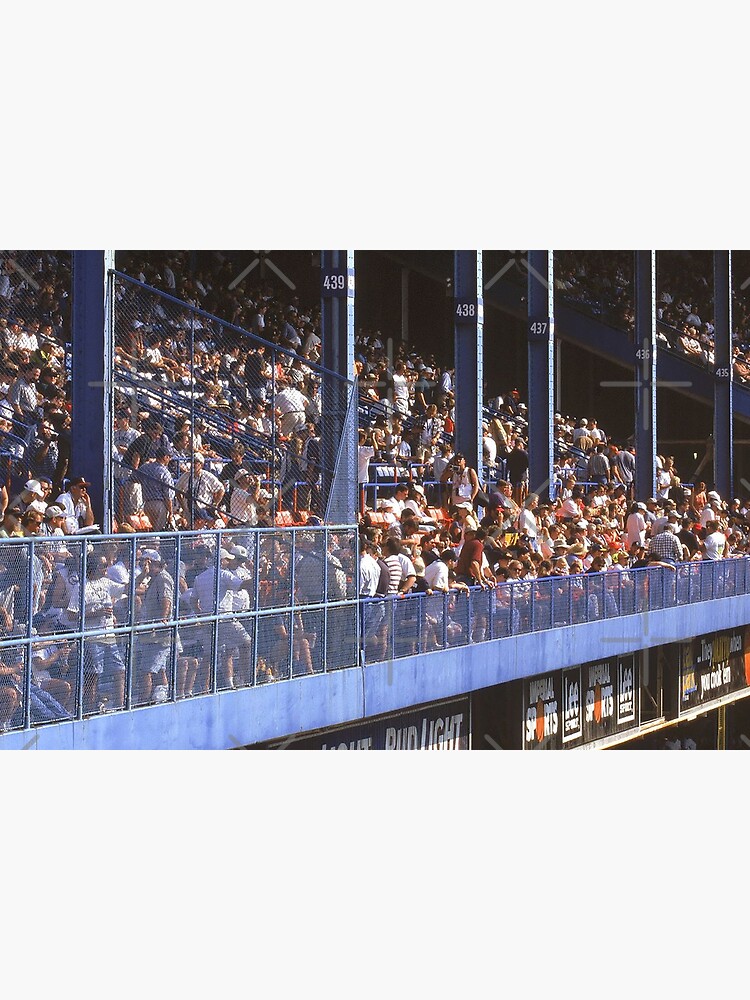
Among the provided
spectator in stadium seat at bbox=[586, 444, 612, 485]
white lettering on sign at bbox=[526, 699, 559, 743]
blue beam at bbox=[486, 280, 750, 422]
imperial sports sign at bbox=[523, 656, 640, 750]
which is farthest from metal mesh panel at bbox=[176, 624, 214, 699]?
blue beam at bbox=[486, 280, 750, 422]

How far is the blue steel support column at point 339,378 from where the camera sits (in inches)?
521

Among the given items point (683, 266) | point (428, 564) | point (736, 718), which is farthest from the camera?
point (683, 266)

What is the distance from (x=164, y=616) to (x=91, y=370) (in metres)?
2.04

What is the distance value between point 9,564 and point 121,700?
53.0 inches

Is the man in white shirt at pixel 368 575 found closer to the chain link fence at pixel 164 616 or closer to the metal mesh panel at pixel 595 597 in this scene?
the chain link fence at pixel 164 616

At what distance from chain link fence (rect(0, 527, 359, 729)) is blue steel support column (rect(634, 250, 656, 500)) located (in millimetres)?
12952

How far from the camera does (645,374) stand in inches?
1034

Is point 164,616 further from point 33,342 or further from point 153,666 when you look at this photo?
point 33,342

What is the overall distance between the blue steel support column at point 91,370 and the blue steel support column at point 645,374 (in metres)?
14.8

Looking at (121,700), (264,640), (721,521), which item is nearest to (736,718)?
(721,521)

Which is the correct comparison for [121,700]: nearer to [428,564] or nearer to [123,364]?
[123,364]

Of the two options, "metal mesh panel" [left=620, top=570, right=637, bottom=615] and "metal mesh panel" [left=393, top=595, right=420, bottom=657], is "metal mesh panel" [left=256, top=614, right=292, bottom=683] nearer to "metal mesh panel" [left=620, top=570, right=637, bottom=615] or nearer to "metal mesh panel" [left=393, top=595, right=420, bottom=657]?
"metal mesh panel" [left=393, top=595, right=420, bottom=657]

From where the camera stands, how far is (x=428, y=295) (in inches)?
1177

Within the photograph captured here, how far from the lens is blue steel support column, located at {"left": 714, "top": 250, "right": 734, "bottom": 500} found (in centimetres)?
2848
